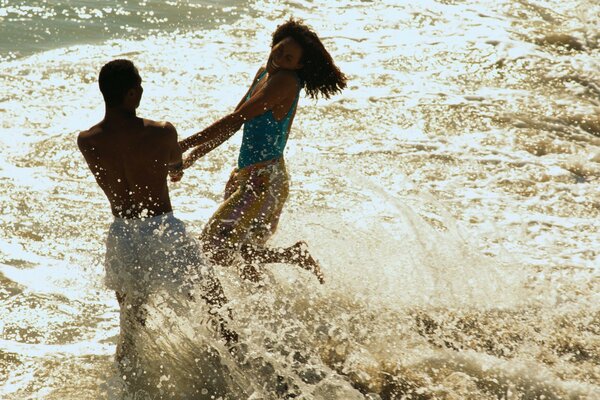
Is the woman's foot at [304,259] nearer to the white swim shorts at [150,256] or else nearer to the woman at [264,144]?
the woman at [264,144]

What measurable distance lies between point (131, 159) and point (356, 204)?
3441 mm

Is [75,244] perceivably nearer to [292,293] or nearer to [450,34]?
[292,293]

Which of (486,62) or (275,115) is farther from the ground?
(275,115)

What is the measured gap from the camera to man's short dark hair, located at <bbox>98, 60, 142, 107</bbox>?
3928 millimetres

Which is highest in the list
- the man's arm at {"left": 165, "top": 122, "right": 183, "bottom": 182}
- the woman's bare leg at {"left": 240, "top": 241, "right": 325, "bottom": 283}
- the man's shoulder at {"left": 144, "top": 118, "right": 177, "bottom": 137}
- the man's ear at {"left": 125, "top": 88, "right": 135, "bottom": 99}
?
the man's ear at {"left": 125, "top": 88, "right": 135, "bottom": 99}

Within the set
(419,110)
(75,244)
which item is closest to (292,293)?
(75,244)

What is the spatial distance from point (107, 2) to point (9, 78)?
339 centimetres

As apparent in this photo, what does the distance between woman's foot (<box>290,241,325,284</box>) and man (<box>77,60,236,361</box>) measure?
858 mm

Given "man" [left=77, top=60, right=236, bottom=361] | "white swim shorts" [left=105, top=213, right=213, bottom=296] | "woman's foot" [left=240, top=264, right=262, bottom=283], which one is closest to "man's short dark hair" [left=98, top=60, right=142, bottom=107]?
"man" [left=77, top=60, right=236, bottom=361]

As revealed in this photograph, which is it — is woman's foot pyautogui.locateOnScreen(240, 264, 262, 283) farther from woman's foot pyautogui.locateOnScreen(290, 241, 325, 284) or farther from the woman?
woman's foot pyautogui.locateOnScreen(290, 241, 325, 284)

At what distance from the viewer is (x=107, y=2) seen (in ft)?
41.9

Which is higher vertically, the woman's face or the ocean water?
the woman's face

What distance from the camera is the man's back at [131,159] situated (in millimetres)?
3990

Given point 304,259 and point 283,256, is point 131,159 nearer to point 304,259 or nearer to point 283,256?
point 283,256
